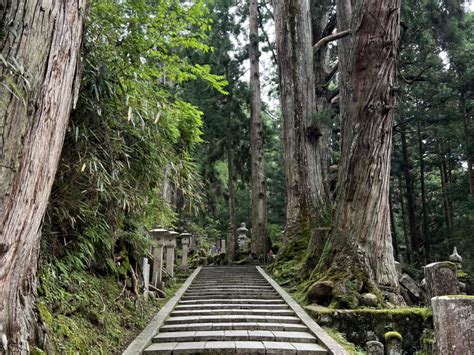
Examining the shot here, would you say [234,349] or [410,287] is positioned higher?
[410,287]

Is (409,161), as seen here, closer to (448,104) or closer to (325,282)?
(448,104)

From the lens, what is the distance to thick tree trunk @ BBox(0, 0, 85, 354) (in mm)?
2049

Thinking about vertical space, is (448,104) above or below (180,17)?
above

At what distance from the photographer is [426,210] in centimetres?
→ 1839

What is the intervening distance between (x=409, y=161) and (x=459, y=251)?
6.66m

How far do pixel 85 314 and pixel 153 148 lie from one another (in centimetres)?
180

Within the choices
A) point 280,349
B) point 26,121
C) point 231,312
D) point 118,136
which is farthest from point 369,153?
point 26,121

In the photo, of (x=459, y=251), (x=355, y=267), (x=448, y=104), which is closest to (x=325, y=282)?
(x=355, y=267)

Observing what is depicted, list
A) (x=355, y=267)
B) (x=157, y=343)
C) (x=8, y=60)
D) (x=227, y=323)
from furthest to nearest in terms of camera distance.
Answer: (x=355, y=267) → (x=227, y=323) → (x=157, y=343) → (x=8, y=60)

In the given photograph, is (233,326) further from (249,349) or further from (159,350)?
(159,350)

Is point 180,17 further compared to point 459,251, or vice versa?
point 459,251

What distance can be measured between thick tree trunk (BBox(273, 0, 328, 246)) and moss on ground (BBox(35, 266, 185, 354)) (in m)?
6.30

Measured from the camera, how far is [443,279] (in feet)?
15.4

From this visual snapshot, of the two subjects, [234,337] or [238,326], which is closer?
[234,337]
